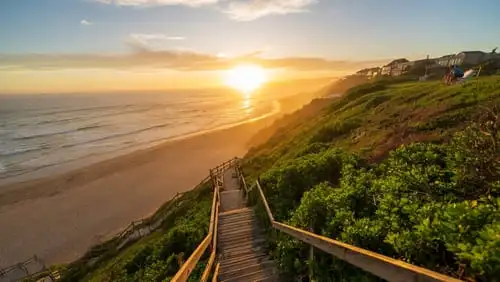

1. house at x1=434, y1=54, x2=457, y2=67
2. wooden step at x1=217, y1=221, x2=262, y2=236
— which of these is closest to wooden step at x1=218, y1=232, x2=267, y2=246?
wooden step at x1=217, y1=221, x2=262, y2=236

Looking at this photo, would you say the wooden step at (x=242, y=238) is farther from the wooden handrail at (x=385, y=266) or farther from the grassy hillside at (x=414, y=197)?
the wooden handrail at (x=385, y=266)

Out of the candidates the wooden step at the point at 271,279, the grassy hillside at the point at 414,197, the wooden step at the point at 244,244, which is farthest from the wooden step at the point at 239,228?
the wooden step at the point at 271,279

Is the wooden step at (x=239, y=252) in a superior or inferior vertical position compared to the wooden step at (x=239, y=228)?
superior

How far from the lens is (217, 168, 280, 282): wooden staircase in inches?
308

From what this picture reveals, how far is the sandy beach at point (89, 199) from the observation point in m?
22.4

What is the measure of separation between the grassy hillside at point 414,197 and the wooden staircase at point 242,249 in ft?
1.76

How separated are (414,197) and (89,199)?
30.0m

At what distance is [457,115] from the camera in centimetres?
1208

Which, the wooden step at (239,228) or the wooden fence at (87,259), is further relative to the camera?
the wooden fence at (87,259)

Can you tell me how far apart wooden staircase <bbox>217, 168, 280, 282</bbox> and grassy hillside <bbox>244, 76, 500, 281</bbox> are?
0.54 metres

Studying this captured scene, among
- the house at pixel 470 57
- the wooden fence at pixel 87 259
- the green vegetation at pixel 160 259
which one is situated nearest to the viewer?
the green vegetation at pixel 160 259

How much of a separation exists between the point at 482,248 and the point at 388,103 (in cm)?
1925

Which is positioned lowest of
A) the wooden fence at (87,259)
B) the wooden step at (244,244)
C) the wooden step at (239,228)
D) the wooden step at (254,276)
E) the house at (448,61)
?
the wooden fence at (87,259)

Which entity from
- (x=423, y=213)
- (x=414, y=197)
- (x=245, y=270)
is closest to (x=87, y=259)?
(x=245, y=270)
